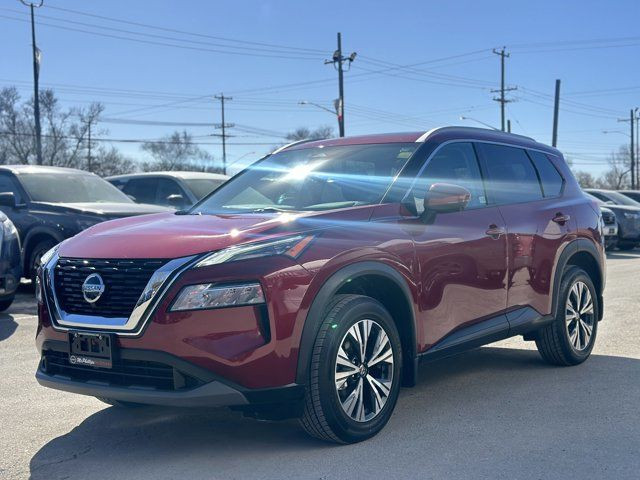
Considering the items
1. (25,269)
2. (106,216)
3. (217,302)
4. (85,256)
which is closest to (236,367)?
(217,302)

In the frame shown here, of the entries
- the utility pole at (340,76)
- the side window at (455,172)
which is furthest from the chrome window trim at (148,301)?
the utility pole at (340,76)

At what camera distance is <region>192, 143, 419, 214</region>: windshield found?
4758 millimetres

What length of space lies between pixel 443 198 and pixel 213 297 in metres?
1.60

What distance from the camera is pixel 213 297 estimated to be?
11.9 feet

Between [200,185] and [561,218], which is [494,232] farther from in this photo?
[200,185]

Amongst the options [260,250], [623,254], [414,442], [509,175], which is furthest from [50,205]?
[623,254]

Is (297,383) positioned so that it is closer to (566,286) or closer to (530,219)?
(530,219)

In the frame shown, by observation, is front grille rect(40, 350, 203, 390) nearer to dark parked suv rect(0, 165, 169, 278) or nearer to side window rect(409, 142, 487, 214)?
side window rect(409, 142, 487, 214)

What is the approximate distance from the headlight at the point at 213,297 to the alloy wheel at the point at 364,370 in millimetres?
608

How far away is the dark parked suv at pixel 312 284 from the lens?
3.66 m

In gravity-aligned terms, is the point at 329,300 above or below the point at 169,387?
above

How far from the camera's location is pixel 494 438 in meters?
4.25

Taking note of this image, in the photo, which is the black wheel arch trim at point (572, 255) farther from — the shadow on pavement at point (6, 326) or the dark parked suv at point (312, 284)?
the shadow on pavement at point (6, 326)

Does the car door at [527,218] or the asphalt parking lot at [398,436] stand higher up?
the car door at [527,218]
